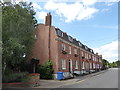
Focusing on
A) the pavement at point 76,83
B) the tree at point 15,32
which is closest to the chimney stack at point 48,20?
the tree at point 15,32

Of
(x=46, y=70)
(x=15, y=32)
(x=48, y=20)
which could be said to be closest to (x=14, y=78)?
(x=15, y=32)

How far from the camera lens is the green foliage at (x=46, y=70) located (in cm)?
2327

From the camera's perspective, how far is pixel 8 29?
553 inches

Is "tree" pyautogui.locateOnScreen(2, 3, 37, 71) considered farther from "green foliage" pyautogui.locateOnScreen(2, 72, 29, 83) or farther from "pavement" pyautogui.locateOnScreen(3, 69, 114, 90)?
"pavement" pyautogui.locateOnScreen(3, 69, 114, 90)

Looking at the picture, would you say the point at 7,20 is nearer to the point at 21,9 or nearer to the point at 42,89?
the point at 21,9

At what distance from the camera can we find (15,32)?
14.4 metres

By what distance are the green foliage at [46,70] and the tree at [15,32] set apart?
7.01m

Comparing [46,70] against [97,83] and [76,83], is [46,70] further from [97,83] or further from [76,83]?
[97,83]

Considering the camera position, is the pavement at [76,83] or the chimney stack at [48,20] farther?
the chimney stack at [48,20]

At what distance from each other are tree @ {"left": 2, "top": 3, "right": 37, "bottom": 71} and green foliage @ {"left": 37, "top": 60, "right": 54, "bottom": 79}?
701cm

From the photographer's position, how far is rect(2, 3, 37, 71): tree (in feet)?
42.7

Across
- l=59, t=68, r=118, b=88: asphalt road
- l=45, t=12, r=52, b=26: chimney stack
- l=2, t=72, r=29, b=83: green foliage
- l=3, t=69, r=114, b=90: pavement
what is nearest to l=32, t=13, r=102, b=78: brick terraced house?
l=45, t=12, r=52, b=26: chimney stack

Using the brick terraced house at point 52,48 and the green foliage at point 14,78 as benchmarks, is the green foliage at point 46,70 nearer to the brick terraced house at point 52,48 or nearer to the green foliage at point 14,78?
the brick terraced house at point 52,48

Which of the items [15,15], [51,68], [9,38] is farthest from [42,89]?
[51,68]
